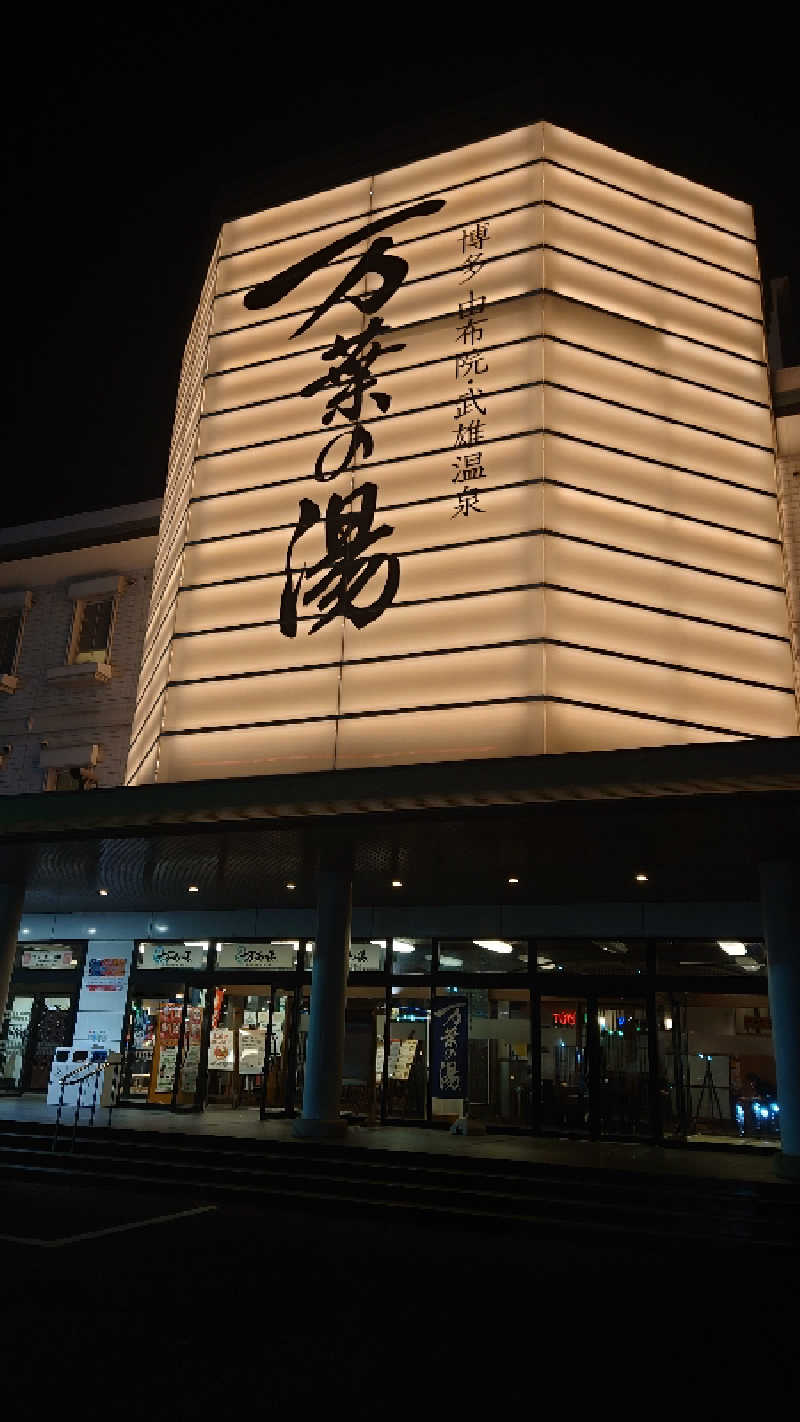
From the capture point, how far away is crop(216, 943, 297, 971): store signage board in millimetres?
18016

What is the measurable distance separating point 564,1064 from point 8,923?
9.24 metres

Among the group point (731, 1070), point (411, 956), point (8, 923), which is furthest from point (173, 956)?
point (731, 1070)

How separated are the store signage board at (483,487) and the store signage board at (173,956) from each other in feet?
12.8

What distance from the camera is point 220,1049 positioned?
1825 centimetres

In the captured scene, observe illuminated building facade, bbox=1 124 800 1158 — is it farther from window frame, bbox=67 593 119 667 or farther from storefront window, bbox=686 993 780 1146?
window frame, bbox=67 593 119 667

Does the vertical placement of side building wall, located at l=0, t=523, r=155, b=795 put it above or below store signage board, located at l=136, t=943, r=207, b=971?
above

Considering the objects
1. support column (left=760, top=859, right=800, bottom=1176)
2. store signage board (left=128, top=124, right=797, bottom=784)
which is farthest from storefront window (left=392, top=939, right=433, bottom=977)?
support column (left=760, top=859, right=800, bottom=1176)

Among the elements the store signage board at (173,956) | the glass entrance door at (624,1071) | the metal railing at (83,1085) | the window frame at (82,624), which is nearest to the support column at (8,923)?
the metal railing at (83,1085)

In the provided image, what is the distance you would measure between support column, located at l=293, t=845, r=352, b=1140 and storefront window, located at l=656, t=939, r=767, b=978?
5485 mm

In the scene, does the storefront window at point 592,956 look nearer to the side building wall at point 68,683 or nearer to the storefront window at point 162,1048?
the storefront window at point 162,1048

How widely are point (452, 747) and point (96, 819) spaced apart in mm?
4677

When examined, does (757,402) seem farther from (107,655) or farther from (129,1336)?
(129,1336)

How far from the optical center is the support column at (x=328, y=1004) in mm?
12945

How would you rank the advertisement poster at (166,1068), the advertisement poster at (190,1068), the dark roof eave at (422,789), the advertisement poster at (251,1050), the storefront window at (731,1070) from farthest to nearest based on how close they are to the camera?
the advertisement poster at (166,1068) → the advertisement poster at (190,1068) → the advertisement poster at (251,1050) → the storefront window at (731,1070) → the dark roof eave at (422,789)
